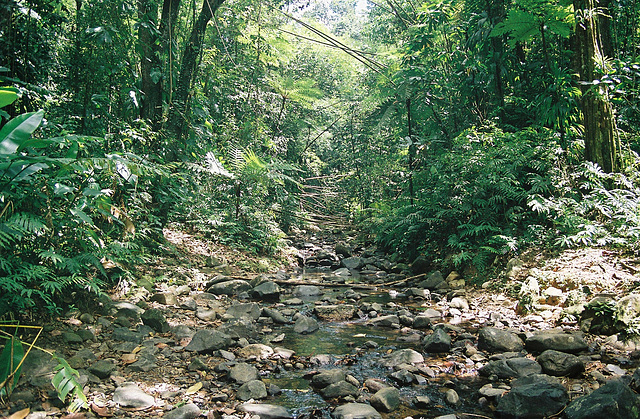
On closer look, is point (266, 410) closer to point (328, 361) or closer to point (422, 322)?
point (328, 361)

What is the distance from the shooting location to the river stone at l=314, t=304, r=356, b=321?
4879 millimetres

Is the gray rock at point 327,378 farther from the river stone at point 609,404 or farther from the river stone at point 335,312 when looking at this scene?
the river stone at point 335,312

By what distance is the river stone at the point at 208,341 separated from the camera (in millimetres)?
3388

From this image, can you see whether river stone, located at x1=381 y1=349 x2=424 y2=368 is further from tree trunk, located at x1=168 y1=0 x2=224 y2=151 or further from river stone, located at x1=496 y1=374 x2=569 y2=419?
tree trunk, located at x1=168 y1=0 x2=224 y2=151

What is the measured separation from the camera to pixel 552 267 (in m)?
4.52

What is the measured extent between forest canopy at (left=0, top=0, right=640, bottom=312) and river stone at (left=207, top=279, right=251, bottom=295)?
Result: 101 centimetres

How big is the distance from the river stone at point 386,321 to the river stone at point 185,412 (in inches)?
102

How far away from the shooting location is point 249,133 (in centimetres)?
910

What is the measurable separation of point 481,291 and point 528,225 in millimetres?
1170

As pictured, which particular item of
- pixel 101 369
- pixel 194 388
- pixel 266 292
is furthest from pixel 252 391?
pixel 266 292

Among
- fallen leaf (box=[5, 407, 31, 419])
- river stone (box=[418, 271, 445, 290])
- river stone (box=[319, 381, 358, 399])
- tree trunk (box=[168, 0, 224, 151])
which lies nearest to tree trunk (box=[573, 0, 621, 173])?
river stone (box=[418, 271, 445, 290])

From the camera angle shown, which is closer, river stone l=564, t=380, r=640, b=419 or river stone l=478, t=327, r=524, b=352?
river stone l=564, t=380, r=640, b=419

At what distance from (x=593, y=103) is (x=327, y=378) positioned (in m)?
4.71

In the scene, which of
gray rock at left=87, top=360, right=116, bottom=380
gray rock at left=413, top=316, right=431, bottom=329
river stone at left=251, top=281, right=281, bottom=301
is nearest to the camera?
gray rock at left=87, top=360, right=116, bottom=380
